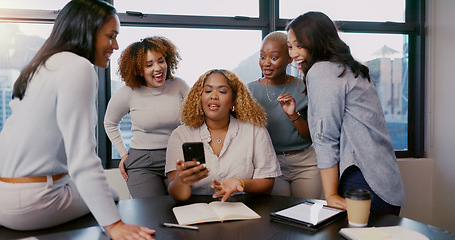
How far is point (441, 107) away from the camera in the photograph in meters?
3.04

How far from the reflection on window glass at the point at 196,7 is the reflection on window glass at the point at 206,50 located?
143 mm

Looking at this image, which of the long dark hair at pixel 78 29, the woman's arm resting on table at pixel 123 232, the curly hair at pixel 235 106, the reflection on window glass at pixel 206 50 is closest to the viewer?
the woman's arm resting on table at pixel 123 232

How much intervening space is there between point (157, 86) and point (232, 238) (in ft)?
4.41

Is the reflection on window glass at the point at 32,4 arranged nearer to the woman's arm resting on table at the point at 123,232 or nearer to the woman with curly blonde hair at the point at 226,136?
the woman with curly blonde hair at the point at 226,136

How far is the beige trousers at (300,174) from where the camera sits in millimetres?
2215

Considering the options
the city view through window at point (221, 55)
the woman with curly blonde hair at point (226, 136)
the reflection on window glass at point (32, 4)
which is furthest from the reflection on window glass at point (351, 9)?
the reflection on window glass at point (32, 4)

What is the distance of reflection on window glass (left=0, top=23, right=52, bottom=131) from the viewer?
107 inches

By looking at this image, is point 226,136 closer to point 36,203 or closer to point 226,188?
point 226,188

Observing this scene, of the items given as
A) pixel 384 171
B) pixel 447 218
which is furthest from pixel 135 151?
pixel 447 218

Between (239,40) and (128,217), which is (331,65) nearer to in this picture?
(128,217)

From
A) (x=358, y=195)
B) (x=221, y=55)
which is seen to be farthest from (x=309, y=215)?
(x=221, y=55)

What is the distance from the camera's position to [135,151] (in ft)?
7.29

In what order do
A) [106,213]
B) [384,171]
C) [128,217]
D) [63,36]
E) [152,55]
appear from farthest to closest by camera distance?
[152,55], [384,171], [128,217], [63,36], [106,213]

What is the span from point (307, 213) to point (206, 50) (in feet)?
6.56
